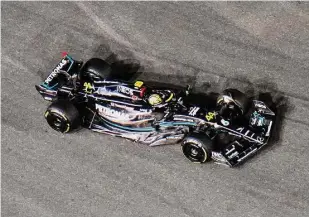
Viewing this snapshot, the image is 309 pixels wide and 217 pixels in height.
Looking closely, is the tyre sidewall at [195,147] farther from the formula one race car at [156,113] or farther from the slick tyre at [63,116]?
the slick tyre at [63,116]

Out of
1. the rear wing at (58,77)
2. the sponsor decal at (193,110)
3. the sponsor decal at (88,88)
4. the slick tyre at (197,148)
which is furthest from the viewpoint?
the rear wing at (58,77)

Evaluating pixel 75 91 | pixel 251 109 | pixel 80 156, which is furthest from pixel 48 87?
pixel 251 109

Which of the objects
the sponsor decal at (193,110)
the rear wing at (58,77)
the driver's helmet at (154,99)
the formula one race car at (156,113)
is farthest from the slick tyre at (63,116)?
the sponsor decal at (193,110)

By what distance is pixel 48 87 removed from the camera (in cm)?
962

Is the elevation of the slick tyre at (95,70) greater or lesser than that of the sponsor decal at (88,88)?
greater

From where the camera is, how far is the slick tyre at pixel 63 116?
9242 millimetres

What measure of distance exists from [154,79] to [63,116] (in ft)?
5.86

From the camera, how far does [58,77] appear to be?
9.80 meters

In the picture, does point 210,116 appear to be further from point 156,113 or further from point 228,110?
point 156,113

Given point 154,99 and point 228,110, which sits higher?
point 228,110

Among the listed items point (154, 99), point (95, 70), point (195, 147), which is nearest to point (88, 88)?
point (95, 70)

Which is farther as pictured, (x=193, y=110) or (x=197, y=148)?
(x=193, y=110)

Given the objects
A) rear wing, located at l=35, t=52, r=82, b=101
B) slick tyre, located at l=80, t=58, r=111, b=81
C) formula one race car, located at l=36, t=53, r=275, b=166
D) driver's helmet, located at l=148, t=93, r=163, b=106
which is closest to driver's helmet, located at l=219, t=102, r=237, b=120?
formula one race car, located at l=36, t=53, r=275, b=166

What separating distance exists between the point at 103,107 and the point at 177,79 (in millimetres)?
1448
